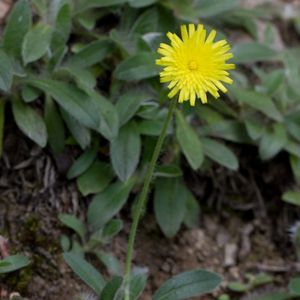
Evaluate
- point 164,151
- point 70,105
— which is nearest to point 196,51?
point 70,105

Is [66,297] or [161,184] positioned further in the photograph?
[161,184]

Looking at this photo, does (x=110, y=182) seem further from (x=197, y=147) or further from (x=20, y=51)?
(x=20, y=51)

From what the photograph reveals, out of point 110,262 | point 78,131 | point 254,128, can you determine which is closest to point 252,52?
point 254,128

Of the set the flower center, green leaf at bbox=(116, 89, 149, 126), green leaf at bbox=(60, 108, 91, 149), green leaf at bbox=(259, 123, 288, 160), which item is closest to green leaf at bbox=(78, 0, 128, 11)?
green leaf at bbox=(116, 89, 149, 126)

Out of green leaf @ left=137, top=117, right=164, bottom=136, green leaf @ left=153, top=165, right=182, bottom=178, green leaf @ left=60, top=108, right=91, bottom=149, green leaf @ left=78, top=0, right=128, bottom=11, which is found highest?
green leaf @ left=78, top=0, right=128, bottom=11

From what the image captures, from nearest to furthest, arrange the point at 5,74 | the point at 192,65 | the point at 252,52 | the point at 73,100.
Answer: the point at 192,65 → the point at 5,74 → the point at 73,100 → the point at 252,52

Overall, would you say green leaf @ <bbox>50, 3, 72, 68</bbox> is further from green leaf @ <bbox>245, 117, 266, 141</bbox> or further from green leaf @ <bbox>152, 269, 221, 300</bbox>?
green leaf @ <bbox>152, 269, 221, 300</bbox>

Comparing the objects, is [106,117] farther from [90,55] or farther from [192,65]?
[192,65]
